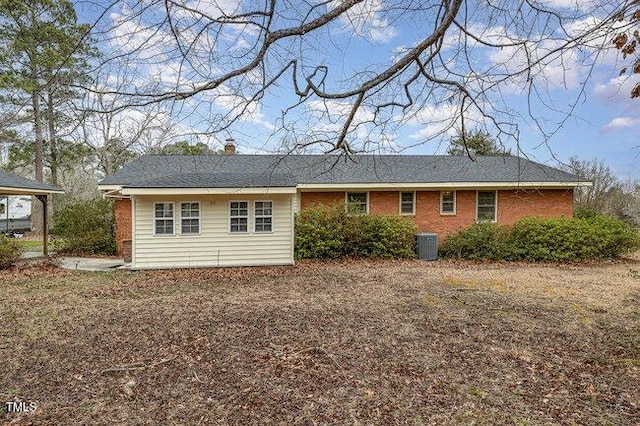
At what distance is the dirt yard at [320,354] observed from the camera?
3615 mm

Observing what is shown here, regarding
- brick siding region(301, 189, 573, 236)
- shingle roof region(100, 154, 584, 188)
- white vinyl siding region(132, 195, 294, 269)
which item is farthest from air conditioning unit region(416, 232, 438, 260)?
white vinyl siding region(132, 195, 294, 269)

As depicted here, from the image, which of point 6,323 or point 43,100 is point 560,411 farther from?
point 6,323

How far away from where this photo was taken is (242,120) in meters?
3.89

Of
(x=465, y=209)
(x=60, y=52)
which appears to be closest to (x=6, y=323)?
(x=60, y=52)

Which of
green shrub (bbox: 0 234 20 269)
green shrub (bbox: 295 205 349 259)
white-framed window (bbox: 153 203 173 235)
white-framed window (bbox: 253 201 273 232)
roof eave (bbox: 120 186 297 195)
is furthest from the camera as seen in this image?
green shrub (bbox: 295 205 349 259)

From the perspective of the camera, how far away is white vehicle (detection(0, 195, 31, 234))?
2438 centimetres

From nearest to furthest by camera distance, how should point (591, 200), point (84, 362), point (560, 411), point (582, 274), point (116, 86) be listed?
point (116, 86) < point (560, 411) < point (84, 362) < point (582, 274) < point (591, 200)

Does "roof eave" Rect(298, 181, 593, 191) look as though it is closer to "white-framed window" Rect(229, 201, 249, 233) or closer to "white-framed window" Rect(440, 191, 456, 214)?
"white-framed window" Rect(440, 191, 456, 214)

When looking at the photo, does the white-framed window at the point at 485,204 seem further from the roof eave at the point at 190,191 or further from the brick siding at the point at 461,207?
the roof eave at the point at 190,191

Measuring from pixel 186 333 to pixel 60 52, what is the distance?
3.93 meters

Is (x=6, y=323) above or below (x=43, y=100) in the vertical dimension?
below

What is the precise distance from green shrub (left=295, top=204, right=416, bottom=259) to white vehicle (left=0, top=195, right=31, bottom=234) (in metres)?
20.7

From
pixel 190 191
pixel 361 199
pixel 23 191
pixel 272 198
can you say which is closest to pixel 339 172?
pixel 361 199

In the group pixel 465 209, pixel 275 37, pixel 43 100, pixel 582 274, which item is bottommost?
pixel 582 274
